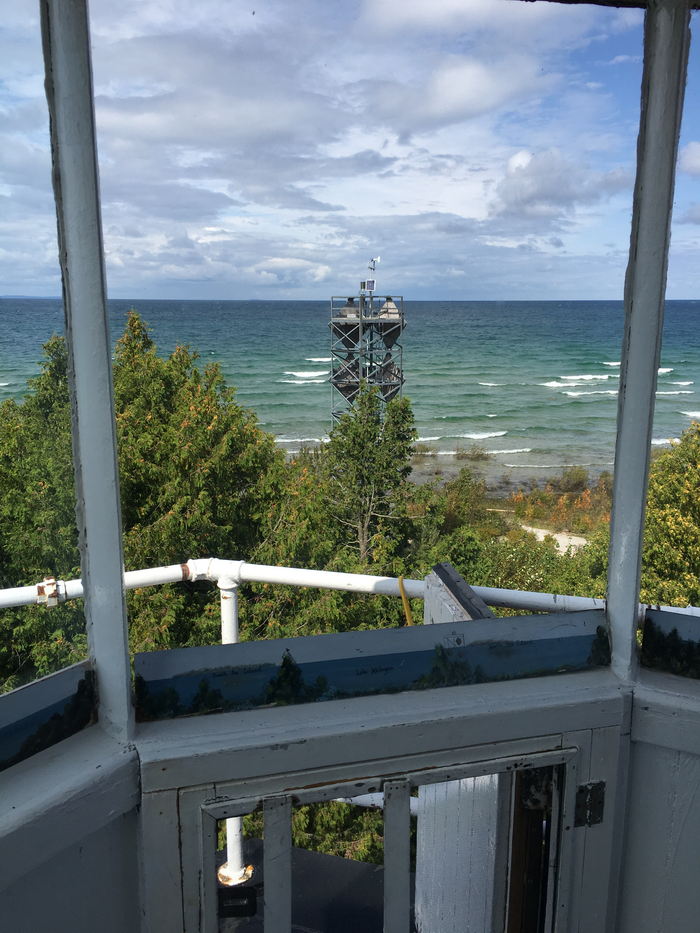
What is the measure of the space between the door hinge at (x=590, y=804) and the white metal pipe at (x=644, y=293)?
0.15 meters

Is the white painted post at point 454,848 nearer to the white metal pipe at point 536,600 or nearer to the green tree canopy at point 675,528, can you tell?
the white metal pipe at point 536,600

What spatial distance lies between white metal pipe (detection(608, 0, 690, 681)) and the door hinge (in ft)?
0.50

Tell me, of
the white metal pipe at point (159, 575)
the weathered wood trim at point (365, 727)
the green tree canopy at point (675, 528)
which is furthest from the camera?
the white metal pipe at point (159, 575)

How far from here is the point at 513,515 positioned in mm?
1785

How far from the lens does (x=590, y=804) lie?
0.98 meters

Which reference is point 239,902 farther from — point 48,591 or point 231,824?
point 231,824

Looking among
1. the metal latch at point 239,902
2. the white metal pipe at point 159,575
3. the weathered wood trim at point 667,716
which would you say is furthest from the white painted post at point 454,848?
the white metal pipe at point 159,575

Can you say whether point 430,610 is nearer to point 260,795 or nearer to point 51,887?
point 260,795

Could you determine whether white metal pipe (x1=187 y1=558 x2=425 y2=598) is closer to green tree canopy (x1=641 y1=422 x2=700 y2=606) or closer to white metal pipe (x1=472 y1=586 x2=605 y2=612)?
white metal pipe (x1=472 y1=586 x2=605 y2=612)

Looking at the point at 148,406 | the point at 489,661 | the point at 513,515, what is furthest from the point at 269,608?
the point at 489,661

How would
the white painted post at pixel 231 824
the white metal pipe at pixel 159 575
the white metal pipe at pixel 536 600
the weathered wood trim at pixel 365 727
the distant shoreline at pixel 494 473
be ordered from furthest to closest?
the distant shoreline at pixel 494 473, the white painted post at pixel 231 824, the white metal pipe at pixel 159 575, the white metal pipe at pixel 536 600, the weathered wood trim at pixel 365 727

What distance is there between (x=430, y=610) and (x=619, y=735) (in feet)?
1.53

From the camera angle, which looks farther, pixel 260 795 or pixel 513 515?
pixel 513 515

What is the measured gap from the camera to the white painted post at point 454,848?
1128mm
